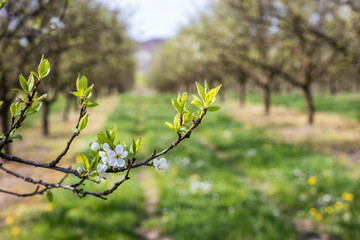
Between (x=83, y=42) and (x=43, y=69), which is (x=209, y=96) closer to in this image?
Answer: (x=43, y=69)

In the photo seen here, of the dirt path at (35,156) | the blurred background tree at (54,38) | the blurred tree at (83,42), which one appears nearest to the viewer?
the blurred background tree at (54,38)

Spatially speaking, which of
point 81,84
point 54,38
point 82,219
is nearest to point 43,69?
point 81,84

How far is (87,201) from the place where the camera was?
16.9ft

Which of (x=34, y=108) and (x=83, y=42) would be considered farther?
(x=83, y=42)

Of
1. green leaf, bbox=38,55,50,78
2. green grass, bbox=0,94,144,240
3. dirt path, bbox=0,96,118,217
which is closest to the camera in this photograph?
green leaf, bbox=38,55,50,78

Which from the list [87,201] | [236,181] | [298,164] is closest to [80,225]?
[87,201]

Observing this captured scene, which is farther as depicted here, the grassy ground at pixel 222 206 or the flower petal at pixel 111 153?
the grassy ground at pixel 222 206

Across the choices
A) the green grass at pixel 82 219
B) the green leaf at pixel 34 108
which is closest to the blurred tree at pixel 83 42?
the green grass at pixel 82 219

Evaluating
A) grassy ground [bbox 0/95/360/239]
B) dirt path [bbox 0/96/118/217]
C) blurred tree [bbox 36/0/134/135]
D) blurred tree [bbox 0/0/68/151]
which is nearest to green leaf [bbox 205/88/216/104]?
blurred tree [bbox 0/0/68/151]

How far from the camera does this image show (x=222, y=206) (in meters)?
5.22

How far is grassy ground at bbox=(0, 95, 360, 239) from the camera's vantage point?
4363 mm

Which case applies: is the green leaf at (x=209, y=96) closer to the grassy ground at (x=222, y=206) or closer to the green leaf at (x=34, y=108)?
the green leaf at (x=34, y=108)

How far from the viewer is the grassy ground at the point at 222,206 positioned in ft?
14.3

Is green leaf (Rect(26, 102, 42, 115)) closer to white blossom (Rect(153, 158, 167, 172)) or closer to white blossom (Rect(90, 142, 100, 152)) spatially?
white blossom (Rect(90, 142, 100, 152))
